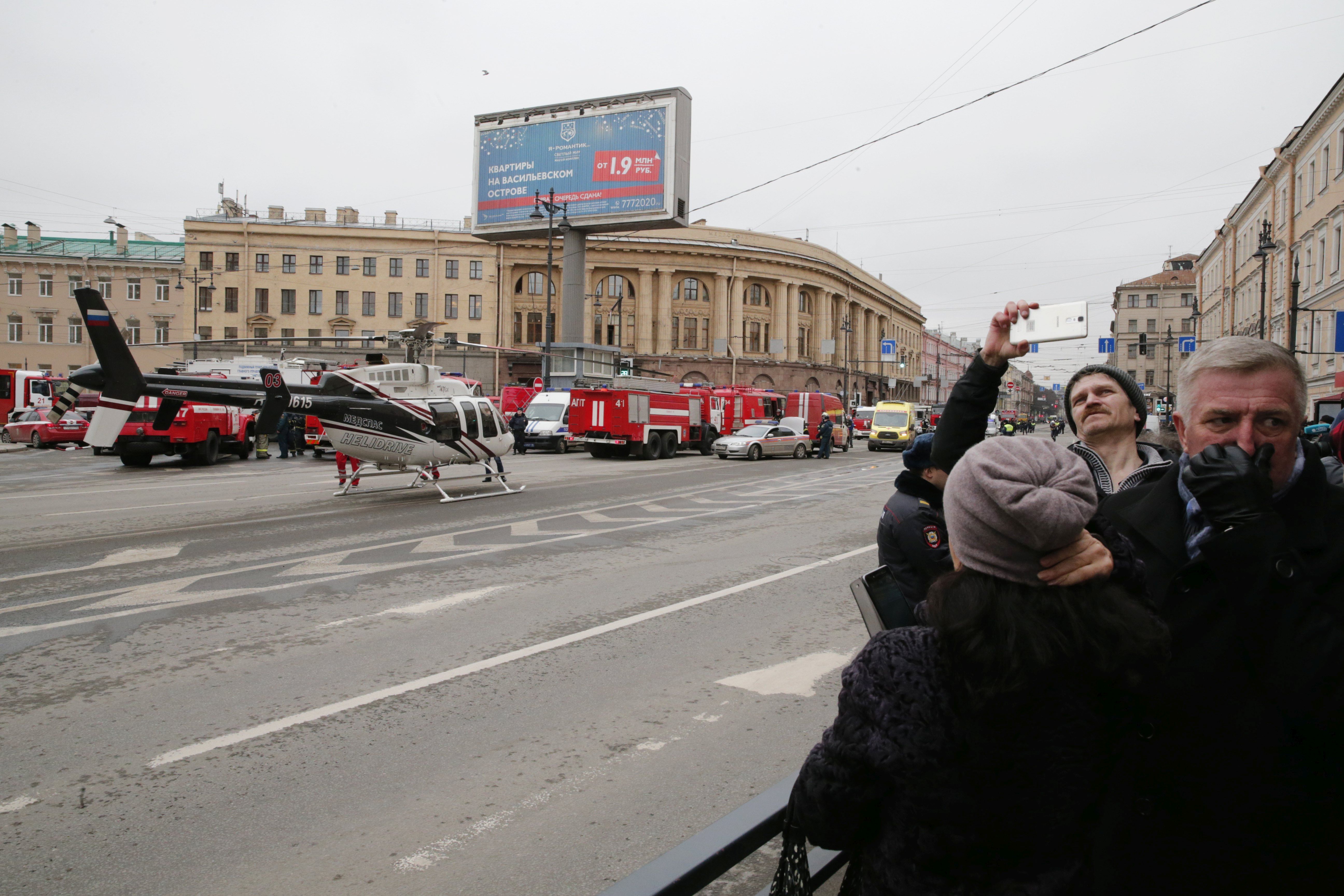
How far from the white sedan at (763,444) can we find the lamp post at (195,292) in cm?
4846

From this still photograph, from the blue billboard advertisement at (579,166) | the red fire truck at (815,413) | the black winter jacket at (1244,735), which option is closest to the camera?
the black winter jacket at (1244,735)

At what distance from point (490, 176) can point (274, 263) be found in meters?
34.3

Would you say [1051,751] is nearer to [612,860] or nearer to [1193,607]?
[1193,607]

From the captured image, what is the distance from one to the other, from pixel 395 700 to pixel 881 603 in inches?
141

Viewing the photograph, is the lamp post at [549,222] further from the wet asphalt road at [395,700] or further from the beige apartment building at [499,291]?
the wet asphalt road at [395,700]

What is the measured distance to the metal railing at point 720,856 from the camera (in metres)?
2.00

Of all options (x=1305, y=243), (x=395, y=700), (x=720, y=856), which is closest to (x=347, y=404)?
(x=395, y=700)

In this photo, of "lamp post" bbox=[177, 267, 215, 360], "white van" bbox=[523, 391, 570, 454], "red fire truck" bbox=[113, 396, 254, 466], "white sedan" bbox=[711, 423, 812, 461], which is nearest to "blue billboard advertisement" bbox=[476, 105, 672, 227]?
"white van" bbox=[523, 391, 570, 454]

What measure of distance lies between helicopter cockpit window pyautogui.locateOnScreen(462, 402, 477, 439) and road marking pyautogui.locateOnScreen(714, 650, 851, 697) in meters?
11.9

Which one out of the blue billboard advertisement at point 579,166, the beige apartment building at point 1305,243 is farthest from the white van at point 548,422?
the beige apartment building at point 1305,243

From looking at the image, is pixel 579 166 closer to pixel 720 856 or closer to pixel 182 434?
pixel 182 434

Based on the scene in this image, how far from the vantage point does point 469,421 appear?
17047mm

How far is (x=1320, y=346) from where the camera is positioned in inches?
1414

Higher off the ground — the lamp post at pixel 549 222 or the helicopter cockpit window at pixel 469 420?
the lamp post at pixel 549 222
